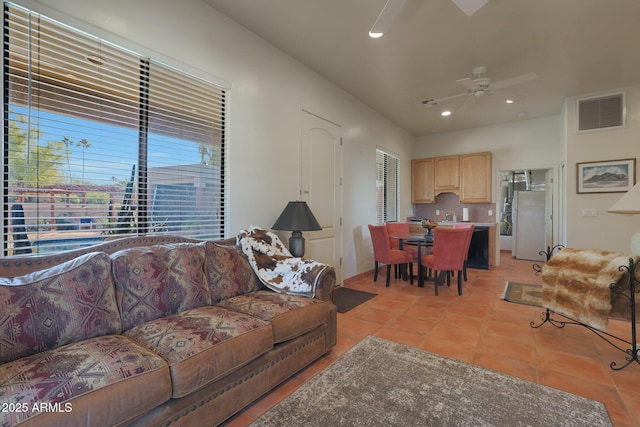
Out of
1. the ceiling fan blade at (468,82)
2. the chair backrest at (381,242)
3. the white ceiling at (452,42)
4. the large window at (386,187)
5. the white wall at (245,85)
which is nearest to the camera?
the white wall at (245,85)

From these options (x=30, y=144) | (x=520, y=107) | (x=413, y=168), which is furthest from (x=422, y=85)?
(x=30, y=144)

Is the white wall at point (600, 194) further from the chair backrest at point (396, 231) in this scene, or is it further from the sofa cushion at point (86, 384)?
the sofa cushion at point (86, 384)

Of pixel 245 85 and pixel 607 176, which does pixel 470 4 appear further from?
pixel 607 176

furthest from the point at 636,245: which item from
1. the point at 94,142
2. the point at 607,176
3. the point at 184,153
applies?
the point at 94,142

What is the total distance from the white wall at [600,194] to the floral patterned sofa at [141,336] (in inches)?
180

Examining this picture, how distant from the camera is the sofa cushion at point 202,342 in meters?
1.36

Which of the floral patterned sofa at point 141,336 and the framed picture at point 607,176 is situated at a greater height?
the framed picture at point 607,176

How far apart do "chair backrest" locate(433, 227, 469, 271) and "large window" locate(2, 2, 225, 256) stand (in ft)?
9.33

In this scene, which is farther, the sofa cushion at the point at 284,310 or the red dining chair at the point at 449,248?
the red dining chair at the point at 449,248

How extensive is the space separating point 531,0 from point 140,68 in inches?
127

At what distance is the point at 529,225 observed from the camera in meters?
6.58

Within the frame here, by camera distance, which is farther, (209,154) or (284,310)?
(209,154)

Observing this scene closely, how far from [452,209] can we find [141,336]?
6576mm

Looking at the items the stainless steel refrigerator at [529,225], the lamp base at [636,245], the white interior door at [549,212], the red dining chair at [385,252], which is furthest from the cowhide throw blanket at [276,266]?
the stainless steel refrigerator at [529,225]
